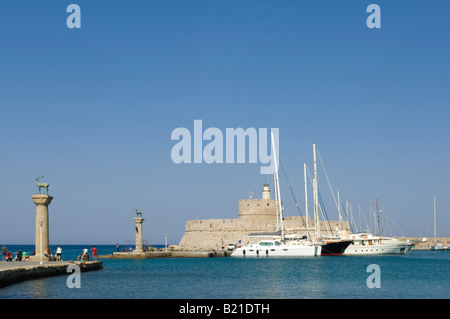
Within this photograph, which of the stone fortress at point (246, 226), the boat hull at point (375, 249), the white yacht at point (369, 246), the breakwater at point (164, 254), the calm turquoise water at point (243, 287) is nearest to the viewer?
the calm turquoise water at point (243, 287)

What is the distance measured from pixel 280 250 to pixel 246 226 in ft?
46.2

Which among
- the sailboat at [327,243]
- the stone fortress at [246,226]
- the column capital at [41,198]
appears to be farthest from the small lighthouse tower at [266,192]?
the column capital at [41,198]

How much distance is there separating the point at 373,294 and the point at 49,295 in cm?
1038

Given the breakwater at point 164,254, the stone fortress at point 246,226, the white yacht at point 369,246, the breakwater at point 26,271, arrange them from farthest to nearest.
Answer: the stone fortress at point 246,226
the breakwater at point 164,254
the white yacht at point 369,246
the breakwater at point 26,271

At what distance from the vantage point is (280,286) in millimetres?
24000

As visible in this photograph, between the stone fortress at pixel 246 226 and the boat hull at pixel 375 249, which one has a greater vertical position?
the stone fortress at pixel 246 226

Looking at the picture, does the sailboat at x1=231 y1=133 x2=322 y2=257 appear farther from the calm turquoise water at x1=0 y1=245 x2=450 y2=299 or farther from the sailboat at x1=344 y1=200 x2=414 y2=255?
the calm turquoise water at x1=0 y1=245 x2=450 y2=299

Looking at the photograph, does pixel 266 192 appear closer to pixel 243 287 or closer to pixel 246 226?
pixel 246 226

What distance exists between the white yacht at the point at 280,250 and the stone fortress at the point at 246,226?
31.5 ft

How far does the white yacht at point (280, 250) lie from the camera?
4938 cm

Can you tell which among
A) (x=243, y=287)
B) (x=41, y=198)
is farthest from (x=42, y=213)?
(x=243, y=287)

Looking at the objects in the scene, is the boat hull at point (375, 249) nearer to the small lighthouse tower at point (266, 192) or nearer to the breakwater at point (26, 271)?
the small lighthouse tower at point (266, 192)
